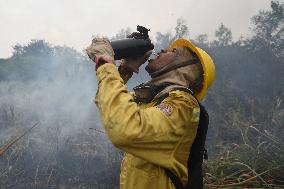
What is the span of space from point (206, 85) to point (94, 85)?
1126 centimetres

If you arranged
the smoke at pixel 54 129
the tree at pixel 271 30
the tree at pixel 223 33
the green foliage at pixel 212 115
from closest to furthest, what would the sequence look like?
the green foliage at pixel 212 115, the smoke at pixel 54 129, the tree at pixel 271 30, the tree at pixel 223 33

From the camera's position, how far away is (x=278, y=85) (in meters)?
11.6

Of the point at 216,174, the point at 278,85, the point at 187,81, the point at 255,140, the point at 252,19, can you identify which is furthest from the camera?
the point at 252,19

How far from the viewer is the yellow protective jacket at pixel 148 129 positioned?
1.82 m

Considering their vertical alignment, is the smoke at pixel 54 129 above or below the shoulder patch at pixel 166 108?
below

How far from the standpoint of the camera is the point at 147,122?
6.06 feet

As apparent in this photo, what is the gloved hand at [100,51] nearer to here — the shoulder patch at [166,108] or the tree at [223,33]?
the shoulder patch at [166,108]

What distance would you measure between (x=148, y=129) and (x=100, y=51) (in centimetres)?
59

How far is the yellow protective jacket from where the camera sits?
1815mm

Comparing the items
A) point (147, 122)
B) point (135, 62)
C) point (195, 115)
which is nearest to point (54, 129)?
point (135, 62)

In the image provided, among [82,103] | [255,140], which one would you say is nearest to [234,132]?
[255,140]

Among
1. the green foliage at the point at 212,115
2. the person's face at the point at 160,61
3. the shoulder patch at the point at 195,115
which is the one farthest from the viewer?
the green foliage at the point at 212,115

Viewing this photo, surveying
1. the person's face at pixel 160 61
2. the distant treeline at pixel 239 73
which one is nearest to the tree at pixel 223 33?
the distant treeline at pixel 239 73

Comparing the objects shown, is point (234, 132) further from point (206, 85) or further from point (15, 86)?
point (15, 86)
